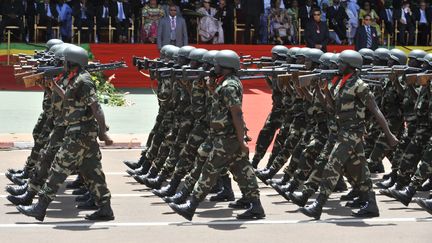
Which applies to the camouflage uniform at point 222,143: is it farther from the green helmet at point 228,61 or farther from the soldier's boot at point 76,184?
the soldier's boot at point 76,184

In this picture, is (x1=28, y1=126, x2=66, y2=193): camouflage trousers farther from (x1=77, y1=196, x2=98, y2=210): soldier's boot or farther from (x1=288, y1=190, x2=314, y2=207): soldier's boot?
(x1=288, y1=190, x2=314, y2=207): soldier's boot

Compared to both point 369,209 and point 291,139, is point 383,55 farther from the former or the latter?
point 369,209

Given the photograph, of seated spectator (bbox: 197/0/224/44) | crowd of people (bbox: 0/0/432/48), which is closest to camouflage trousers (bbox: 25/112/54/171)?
crowd of people (bbox: 0/0/432/48)

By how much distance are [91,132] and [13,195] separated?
6.24 feet

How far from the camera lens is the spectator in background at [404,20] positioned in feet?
102

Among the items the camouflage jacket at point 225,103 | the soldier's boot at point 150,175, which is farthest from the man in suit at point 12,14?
the camouflage jacket at point 225,103

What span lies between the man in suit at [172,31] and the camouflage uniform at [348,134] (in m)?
15.5

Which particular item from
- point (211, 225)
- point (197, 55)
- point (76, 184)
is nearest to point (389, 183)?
point (197, 55)

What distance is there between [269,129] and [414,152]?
2620mm

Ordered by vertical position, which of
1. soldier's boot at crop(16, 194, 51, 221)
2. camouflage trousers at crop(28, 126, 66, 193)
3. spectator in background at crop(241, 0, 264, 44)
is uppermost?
spectator in background at crop(241, 0, 264, 44)

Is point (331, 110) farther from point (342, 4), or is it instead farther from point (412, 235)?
point (342, 4)

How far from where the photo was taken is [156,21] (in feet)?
97.0

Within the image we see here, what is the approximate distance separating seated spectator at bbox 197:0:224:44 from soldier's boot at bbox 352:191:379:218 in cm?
1719

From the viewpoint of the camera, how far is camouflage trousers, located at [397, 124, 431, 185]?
47.0 ft
